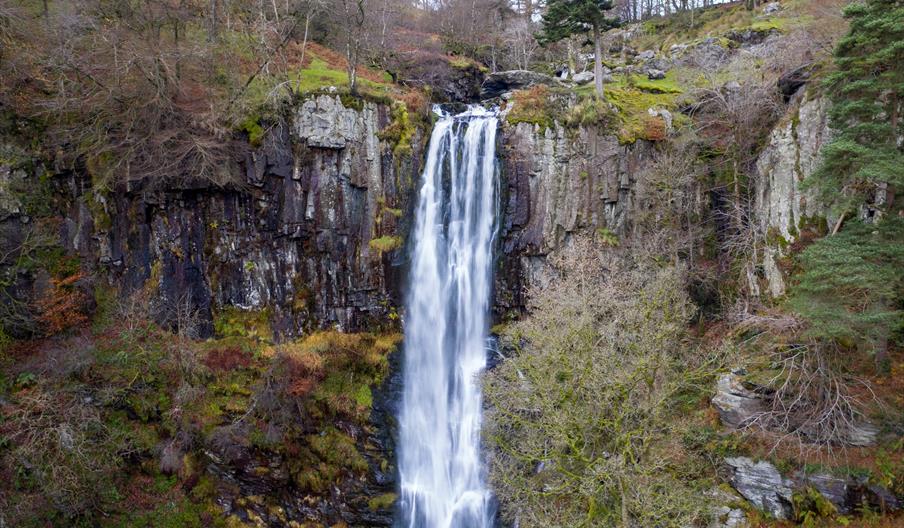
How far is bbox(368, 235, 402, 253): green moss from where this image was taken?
20672mm

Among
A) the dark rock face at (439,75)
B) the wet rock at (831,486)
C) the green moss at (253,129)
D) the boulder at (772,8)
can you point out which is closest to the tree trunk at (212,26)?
the green moss at (253,129)

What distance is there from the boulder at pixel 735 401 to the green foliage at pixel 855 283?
9.39 ft

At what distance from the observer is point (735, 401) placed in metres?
14.7

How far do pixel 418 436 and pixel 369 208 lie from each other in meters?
8.98

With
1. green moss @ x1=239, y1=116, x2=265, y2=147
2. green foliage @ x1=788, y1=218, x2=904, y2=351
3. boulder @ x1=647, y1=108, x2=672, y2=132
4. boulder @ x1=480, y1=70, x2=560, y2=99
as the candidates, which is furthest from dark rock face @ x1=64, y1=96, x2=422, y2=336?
green foliage @ x1=788, y1=218, x2=904, y2=351

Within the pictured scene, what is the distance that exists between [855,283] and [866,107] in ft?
13.2

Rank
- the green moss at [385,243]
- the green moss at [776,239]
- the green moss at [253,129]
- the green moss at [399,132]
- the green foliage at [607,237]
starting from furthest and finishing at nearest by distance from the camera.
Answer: the green moss at [399,132] < the green moss at [385,243] < the green foliage at [607,237] < the green moss at [253,129] < the green moss at [776,239]

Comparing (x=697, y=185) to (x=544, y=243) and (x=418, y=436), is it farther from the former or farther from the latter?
(x=418, y=436)

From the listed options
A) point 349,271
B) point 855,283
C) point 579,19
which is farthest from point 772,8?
point 349,271

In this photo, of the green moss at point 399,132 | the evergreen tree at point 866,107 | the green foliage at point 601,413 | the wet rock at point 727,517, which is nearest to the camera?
the evergreen tree at point 866,107

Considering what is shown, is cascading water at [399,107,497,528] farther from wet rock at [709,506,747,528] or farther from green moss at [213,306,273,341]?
wet rock at [709,506,747,528]

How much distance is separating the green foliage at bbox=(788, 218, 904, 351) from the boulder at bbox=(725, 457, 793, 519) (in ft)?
12.7

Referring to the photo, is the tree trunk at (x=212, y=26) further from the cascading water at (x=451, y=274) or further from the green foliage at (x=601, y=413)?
the green foliage at (x=601, y=413)

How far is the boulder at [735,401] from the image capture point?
564 inches
